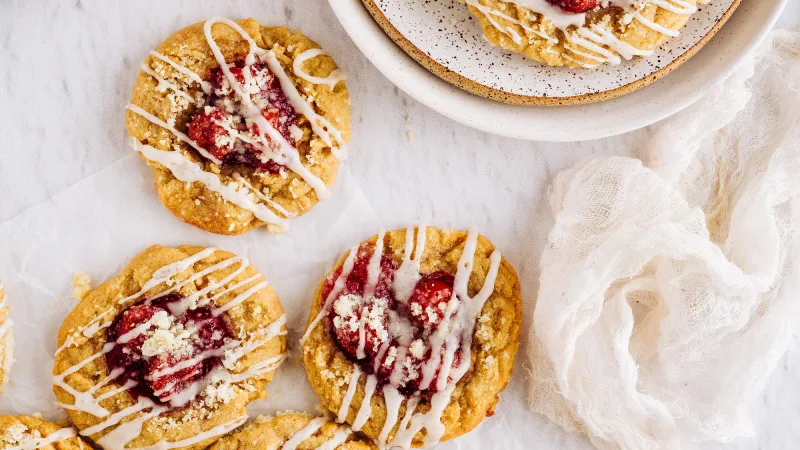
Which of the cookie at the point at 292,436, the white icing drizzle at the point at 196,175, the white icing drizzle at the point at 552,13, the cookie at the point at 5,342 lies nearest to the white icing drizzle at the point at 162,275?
the white icing drizzle at the point at 196,175

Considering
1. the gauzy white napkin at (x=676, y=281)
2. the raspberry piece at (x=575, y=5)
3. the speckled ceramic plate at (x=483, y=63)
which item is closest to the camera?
the raspberry piece at (x=575, y=5)

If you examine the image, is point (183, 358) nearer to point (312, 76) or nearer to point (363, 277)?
point (363, 277)

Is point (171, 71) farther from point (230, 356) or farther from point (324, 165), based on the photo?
point (230, 356)

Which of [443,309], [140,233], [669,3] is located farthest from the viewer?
[140,233]

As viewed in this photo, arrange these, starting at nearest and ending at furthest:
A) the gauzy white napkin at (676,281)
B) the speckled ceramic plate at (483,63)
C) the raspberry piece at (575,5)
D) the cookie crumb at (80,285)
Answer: the raspberry piece at (575,5) < the speckled ceramic plate at (483,63) < the gauzy white napkin at (676,281) < the cookie crumb at (80,285)

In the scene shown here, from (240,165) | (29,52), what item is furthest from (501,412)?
(29,52)

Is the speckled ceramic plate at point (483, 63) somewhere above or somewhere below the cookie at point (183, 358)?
above

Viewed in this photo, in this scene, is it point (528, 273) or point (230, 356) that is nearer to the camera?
point (230, 356)

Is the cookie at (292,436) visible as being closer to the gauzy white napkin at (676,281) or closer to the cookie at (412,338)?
the cookie at (412,338)
